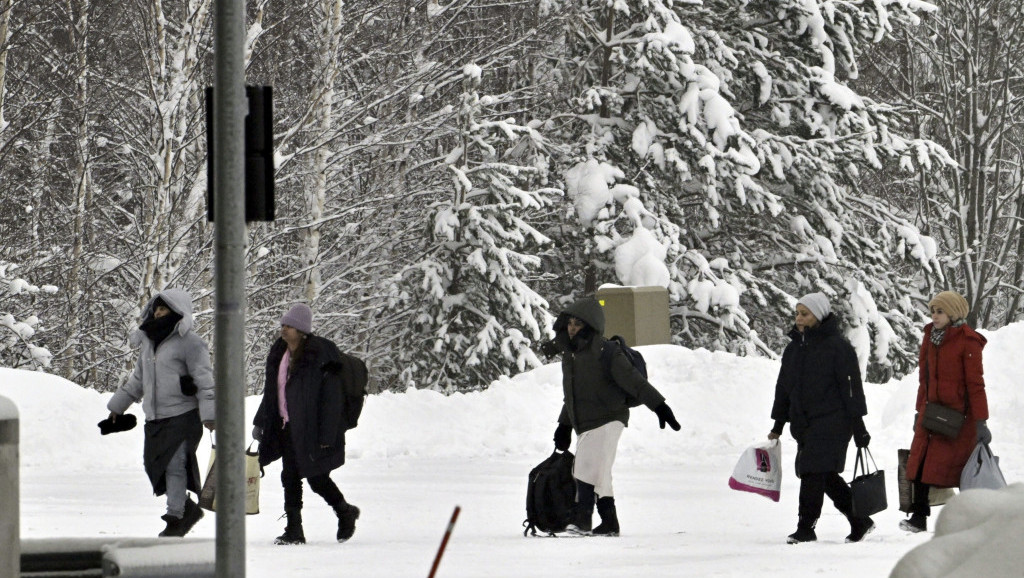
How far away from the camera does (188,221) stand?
1962cm

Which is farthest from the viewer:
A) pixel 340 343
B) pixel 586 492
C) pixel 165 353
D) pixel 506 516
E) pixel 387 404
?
pixel 340 343

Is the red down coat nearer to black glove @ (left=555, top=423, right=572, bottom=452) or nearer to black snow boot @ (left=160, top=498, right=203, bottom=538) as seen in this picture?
black glove @ (left=555, top=423, right=572, bottom=452)

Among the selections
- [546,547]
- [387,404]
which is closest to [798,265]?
[387,404]

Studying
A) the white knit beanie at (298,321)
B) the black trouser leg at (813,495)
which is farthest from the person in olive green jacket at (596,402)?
the white knit beanie at (298,321)

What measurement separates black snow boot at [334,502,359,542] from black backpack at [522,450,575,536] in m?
1.12

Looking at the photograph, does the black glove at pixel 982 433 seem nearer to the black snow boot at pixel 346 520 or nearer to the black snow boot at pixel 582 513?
the black snow boot at pixel 582 513

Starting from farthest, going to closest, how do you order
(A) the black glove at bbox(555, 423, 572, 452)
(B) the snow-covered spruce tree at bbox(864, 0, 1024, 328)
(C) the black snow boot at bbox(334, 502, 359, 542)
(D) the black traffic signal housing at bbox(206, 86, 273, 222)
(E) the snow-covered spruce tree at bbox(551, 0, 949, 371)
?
(B) the snow-covered spruce tree at bbox(864, 0, 1024, 328), (E) the snow-covered spruce tree at bbox(551, 0, 949, 371), (A) the black glove at bbox(555, 423, 572, 452), (C) the black snow boot at bbox(334, 502, 359, 542), (D) the black traffic signal housing at bbox(206, 86, 273, 222)

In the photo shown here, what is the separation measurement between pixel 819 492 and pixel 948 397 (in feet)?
3.41

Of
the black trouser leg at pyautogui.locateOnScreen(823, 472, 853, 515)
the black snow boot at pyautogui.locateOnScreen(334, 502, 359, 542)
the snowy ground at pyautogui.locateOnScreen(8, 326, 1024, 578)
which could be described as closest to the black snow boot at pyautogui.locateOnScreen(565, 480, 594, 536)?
the snowy ground at pyautogui.locateOnScreen(8, 326, 1024, 578)

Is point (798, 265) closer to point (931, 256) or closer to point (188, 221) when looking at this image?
point (931, 256)

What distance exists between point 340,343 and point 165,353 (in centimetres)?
1584

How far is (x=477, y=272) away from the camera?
77.3ft

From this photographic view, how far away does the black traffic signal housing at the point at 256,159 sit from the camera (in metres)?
6.02

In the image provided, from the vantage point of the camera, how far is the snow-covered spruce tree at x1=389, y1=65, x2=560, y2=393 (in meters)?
23.4
